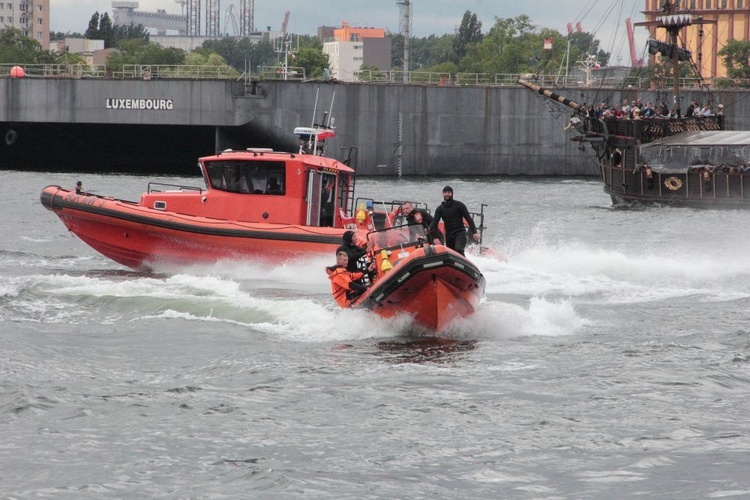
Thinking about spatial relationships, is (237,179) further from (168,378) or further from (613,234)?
(613,234)

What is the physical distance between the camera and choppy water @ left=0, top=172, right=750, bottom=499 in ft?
35.1

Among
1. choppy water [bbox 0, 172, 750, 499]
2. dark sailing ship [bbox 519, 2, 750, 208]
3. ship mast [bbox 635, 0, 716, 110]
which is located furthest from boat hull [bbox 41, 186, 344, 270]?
ship mast [bbox 635, 0, 716, 110]

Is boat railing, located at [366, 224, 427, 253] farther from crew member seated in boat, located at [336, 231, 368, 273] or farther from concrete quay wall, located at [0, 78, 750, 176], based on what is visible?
concrete quay wall, located at [0, 78, 750, 176]

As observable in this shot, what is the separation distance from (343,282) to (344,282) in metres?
0.01

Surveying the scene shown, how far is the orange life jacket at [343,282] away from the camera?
16.2 meters

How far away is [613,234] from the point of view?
33.1 meters

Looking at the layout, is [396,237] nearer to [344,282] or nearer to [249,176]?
[344,282]

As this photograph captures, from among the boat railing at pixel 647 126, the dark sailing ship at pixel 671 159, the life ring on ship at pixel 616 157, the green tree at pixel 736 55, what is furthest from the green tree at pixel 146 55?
the life ring on ship at pixel 616 157

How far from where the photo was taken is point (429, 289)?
15469mm

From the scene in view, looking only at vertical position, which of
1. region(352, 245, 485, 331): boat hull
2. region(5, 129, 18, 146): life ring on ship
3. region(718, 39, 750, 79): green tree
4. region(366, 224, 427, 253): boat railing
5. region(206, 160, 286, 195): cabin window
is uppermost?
region(718, 39, 750, 79): green tree

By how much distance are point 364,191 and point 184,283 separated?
24.1 meters

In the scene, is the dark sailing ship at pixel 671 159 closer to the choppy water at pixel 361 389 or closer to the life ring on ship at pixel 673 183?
the life ring on ship at pixel 673 183

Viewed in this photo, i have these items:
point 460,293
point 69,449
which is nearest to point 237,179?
point 460,293

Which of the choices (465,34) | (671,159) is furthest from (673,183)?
(465,34)
